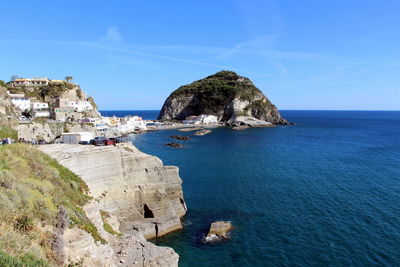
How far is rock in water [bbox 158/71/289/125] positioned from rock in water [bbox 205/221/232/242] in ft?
393

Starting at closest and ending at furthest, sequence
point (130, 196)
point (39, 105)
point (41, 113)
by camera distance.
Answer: point (130, 196), point (41, 113), point (39, 105)

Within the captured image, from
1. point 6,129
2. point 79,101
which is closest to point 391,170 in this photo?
point 6,129

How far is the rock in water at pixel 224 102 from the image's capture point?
159250mm

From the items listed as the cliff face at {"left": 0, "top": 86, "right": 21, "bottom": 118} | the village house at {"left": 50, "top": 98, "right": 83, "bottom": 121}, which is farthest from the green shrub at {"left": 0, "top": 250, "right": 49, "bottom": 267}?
the village house at {"left": 50, "top": 98, "right": 83, "bottom": 121}

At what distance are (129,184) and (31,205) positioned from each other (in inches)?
562

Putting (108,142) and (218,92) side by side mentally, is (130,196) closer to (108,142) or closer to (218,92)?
(108,142)

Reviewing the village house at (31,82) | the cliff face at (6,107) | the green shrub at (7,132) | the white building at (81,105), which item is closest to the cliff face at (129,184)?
the green shrub at (7,132)

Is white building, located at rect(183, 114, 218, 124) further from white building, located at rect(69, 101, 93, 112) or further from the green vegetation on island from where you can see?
white building, located at rect(69, 101, 93, 112)

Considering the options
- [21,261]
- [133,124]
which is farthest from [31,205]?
[133,124]

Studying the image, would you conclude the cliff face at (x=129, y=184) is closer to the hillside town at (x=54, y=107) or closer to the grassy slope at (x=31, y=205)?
→ the grassy slope at (x=31, y=205)

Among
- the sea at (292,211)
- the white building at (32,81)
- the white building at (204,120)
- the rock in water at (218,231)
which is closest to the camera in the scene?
the sea at (292,211)

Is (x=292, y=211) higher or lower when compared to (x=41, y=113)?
lower

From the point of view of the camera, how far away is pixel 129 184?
2588cm

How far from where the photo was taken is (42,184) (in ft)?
48.0
